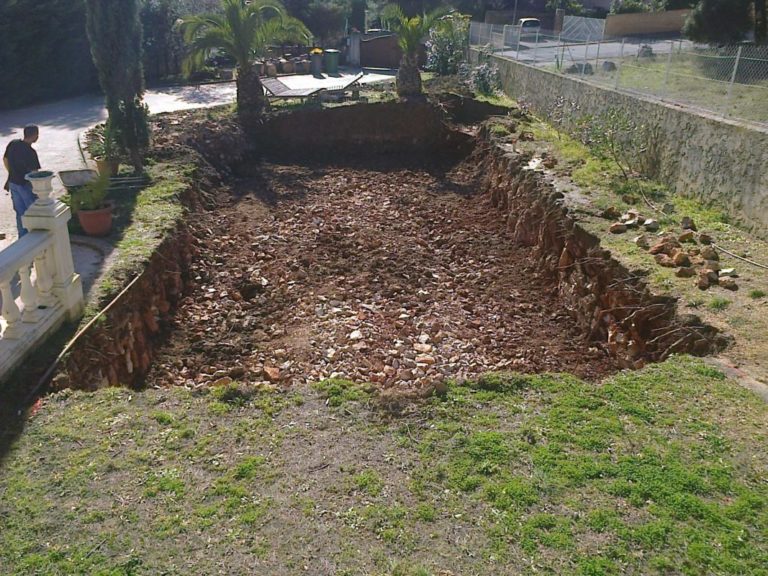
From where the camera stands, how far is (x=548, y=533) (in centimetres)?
354

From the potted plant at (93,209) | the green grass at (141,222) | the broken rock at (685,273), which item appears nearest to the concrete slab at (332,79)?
the green grass at (141,222)

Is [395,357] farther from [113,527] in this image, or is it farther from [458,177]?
[458,177]

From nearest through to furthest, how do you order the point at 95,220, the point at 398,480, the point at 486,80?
the point at 398,480 → the point at 95,220 → the point at 486,80

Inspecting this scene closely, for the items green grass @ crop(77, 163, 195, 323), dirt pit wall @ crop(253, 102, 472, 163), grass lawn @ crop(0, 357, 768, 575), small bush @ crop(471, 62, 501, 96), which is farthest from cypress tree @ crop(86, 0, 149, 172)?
small bush @ crop(471, 62, 501, 96)

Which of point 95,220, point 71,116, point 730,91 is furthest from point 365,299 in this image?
point 71,116

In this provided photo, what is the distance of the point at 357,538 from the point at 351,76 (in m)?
22.7

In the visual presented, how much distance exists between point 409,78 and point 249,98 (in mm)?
4756

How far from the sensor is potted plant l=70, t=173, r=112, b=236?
8164 mm

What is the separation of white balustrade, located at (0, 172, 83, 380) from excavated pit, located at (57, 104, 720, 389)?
0.56 metres

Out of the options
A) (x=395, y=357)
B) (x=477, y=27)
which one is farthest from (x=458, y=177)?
(x=477, y=27)

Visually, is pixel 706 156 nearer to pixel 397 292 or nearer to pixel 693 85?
pixel 693 85

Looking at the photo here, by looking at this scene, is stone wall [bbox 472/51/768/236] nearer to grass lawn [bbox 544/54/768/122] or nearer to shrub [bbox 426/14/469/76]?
grass lawn [bbox 544/54/768/122]

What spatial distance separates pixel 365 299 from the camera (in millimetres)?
8406

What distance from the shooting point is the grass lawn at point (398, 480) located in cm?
343
